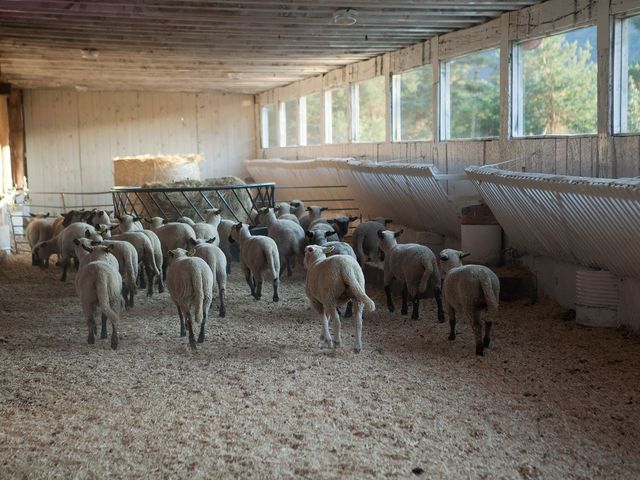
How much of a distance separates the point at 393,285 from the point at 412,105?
395cm

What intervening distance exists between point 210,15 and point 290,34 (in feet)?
6.46

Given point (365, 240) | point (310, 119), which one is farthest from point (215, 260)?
point (310, 119)

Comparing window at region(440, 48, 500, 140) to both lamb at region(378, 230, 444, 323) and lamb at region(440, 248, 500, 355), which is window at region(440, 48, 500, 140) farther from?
lamb at region(440, 248, 500, 355)

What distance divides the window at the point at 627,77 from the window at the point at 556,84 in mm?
312

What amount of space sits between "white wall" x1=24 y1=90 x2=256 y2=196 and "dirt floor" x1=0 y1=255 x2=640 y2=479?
511 inches

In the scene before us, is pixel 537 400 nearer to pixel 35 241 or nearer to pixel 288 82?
pixel 35 241

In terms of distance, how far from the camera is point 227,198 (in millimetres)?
12539

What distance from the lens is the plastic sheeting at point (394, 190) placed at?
31.1ft

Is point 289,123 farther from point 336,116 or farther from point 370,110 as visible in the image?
point 370,110

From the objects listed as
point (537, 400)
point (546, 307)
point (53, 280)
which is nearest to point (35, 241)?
point (53, 280)

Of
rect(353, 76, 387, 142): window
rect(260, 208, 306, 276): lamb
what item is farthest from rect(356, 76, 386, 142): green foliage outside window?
rect(260, 208, 306, 276): lamb

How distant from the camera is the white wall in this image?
771 inches

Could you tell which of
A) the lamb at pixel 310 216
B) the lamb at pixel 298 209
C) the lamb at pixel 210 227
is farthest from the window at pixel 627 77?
the lamb at pixel 298 209

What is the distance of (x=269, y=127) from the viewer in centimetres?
2120
